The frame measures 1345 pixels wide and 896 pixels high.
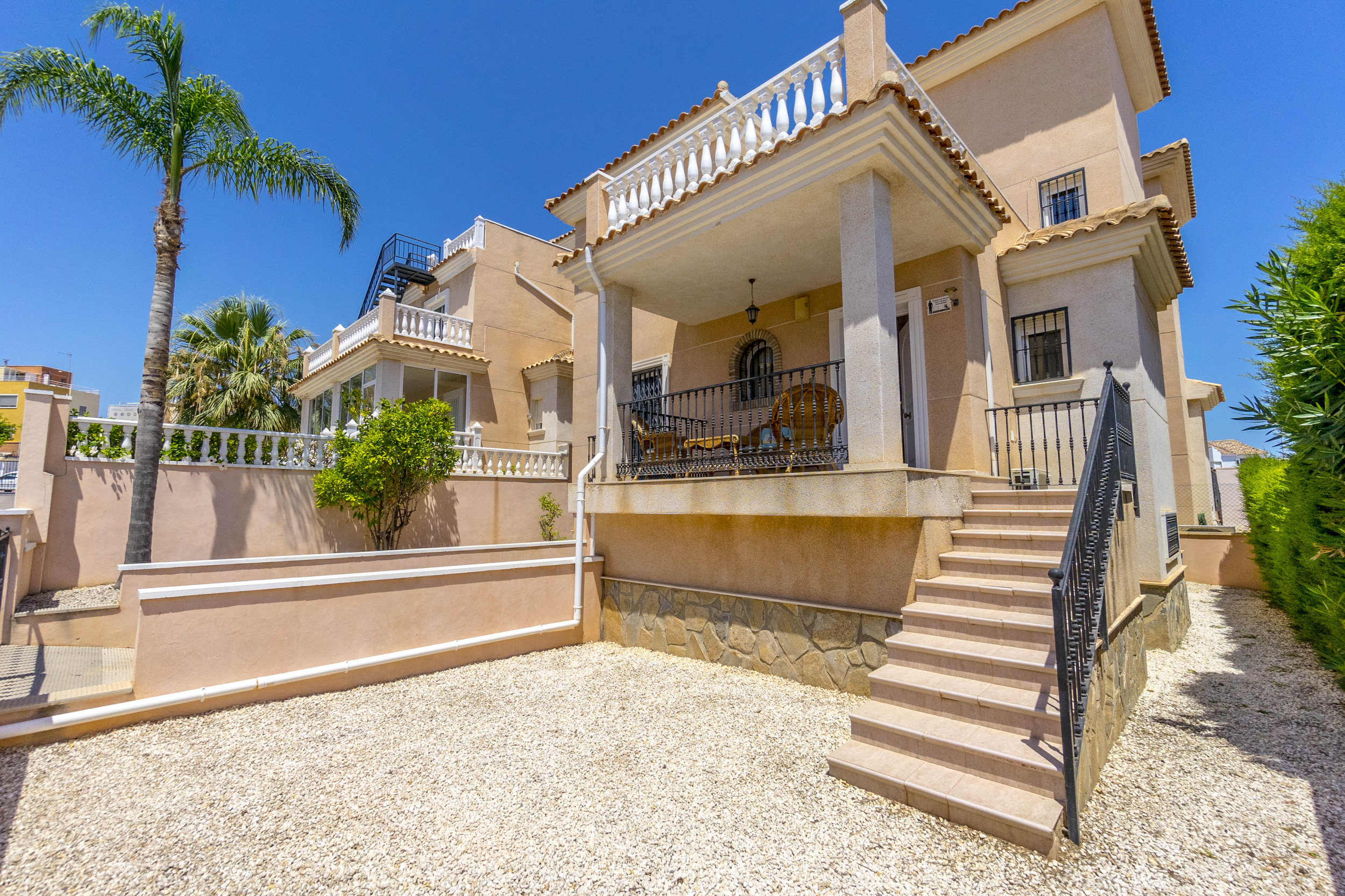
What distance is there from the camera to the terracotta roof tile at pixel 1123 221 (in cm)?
633

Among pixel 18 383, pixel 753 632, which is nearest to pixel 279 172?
pixel 753 632

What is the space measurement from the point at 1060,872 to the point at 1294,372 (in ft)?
11.6

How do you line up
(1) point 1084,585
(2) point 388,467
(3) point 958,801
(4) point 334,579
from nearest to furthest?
(3) point 958,801 → (1) point 1084,585 → (4) point 334,579 → (2) point 388,467

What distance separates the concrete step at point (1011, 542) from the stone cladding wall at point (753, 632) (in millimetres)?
942

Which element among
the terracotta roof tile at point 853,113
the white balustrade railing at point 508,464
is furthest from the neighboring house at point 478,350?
the terracotta roof tile at point 853,113

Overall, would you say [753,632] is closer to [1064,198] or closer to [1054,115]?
[1064,198]

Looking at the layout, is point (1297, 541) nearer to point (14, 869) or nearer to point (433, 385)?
point (14, 869)

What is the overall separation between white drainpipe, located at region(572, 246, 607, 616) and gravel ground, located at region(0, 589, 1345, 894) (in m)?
2.04

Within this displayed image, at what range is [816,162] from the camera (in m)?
5.25

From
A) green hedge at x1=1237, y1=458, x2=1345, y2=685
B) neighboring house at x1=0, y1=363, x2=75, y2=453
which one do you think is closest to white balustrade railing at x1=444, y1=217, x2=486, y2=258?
green hedge at x1=1237, y1=458, x2=1345, y2=685

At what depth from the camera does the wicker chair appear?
5660 millimetres

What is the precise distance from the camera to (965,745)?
3.26 metres

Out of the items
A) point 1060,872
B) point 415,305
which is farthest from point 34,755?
point 415,305

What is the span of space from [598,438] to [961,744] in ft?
17.2
